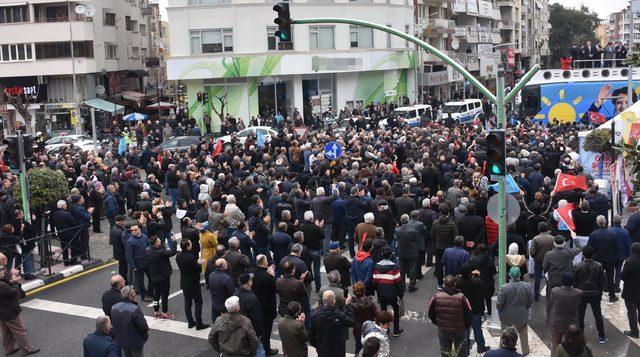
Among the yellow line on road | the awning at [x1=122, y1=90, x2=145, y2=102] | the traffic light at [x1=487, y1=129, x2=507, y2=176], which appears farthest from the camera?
the awning at [x1=122, y1=90, x2=145, y2=102]

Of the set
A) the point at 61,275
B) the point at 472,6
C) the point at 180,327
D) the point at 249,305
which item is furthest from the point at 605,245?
the point at 472,6

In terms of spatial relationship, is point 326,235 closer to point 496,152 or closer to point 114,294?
point 496,152

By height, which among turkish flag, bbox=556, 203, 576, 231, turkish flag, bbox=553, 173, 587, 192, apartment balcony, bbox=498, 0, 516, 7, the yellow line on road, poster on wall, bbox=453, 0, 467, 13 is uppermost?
apartment balcony, bbox=498, 0, 516, 7

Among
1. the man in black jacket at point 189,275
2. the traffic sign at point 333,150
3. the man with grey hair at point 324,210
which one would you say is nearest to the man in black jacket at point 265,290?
the man in black jacket at point 189,275

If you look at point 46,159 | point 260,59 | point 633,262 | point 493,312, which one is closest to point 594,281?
point 633,262

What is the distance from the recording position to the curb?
51.7ft

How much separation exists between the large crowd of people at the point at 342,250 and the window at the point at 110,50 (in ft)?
113

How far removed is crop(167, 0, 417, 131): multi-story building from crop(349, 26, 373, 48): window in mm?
69

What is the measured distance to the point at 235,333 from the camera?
383 inches

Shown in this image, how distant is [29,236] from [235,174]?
669cm

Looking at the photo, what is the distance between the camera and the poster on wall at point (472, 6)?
244ft

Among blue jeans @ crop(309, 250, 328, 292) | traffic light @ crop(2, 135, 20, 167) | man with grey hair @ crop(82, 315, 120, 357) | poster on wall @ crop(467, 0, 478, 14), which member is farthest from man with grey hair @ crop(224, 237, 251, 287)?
poster on wall @ crop(467, 0, 478, 14)

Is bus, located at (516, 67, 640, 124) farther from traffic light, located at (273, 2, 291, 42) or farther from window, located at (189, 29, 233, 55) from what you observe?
traffic light, located at (273, 2, 291, 42)

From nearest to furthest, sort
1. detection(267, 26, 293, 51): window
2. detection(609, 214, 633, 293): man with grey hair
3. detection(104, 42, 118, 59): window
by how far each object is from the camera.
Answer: detection(609, 214, 633, 293): man with grey hair < detection(267, 26, 293, 51): window < detection(104, 42, 118, 59): window
